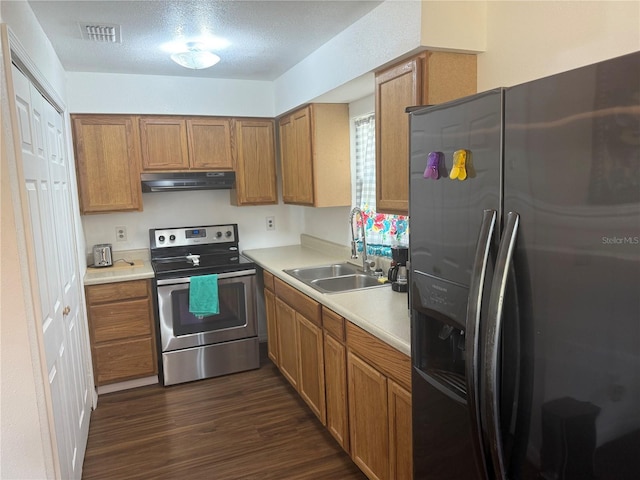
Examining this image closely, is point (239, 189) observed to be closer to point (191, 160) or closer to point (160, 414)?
point (191, 160)

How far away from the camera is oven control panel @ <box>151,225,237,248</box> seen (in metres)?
3.87

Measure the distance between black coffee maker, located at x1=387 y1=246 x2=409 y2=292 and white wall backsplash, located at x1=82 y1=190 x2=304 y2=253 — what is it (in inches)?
75.7

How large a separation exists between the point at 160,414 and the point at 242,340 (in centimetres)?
82

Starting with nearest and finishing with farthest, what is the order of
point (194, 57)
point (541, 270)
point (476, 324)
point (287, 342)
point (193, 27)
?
point (541, 270), point (476, 324), point (193, 27), point (194, 57), point (287, 342)

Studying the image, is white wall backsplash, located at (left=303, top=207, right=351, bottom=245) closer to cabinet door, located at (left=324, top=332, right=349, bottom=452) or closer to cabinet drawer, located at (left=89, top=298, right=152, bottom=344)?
cabinet door, located at (left=324, top=332, right=349, bottom=452)

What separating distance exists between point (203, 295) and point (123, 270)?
666 mm

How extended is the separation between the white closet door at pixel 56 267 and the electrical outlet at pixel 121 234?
2.91 ft

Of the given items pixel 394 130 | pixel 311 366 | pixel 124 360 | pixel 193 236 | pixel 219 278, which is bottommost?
pixel 124 360

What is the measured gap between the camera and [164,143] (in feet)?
11.9

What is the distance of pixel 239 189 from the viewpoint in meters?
3.90

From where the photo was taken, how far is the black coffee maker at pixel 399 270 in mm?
2480

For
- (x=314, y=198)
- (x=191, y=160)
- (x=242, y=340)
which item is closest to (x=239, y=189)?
(x=191, y=160)

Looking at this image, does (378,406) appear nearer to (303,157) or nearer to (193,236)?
(303,157)

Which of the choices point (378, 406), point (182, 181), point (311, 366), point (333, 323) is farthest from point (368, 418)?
point (182, 181)
